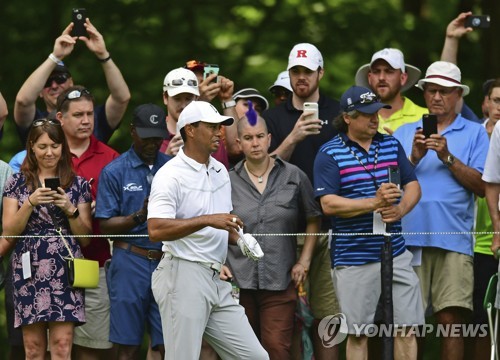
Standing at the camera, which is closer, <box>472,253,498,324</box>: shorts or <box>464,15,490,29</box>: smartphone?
<box>472,253,498,324</box>: shorts

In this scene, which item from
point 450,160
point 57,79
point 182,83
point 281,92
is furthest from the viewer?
point 281,92

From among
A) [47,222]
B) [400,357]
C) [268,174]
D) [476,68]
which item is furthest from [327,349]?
[476,68]

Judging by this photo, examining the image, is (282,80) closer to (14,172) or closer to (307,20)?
(14,172)

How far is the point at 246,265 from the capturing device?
11.1 meters

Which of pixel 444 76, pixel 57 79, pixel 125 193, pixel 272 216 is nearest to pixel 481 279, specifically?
pixel 444 76

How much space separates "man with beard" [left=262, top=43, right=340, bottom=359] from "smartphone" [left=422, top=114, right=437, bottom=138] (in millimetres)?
829

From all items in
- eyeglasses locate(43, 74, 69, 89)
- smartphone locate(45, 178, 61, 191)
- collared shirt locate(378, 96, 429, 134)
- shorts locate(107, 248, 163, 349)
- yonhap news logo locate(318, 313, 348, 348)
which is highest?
eyeglasses locate(43, 74, 69, 89)

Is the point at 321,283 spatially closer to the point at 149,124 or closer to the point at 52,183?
the point at 149,124

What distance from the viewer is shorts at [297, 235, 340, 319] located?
11.4m

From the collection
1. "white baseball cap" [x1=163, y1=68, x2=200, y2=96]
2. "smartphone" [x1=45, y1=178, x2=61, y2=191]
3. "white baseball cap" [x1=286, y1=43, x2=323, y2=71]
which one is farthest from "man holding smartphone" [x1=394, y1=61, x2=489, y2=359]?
"smartphone" [x1=45, y1=178, x2=61, y2=191]

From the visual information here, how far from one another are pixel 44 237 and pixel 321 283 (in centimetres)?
232

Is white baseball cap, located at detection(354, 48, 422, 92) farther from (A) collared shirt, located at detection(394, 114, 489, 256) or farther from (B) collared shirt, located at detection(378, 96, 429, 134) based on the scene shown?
(A) collared shirt, located at detection(394, 114, 489, 256)

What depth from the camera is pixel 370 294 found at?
34.9 ft

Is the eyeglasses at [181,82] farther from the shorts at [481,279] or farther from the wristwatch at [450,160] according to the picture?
the shorts at [481,279]
